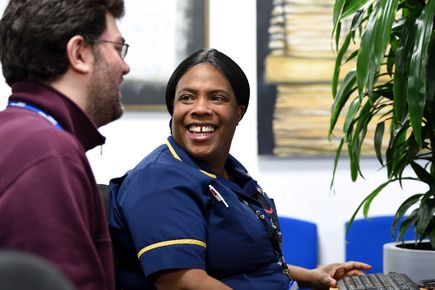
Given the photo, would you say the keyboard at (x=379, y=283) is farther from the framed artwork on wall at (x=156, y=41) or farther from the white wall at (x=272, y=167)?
the framed artwork on wall at (x=156, y=41)

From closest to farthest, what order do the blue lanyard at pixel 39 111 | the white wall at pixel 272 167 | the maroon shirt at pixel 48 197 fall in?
the maroon shirt at pixel 48 197, the blue lanyard at pixel 39 111, the white wall at pixel 272 167

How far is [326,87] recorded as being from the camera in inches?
109

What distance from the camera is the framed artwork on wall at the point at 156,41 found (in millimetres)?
2779

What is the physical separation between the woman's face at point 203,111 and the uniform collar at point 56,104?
69 centimetres

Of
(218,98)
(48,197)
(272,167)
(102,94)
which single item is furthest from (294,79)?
(48,197)

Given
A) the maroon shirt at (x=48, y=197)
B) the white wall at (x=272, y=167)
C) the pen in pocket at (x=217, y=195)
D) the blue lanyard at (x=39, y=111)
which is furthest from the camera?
the white wall at (x=272, y=167)

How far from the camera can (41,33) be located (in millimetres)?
922

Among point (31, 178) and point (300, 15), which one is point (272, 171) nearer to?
point (300, 15)

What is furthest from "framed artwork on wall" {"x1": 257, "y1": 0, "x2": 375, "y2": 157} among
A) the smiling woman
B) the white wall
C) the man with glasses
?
the man with glasses

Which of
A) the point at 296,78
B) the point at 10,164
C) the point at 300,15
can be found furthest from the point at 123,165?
the point at 10,164

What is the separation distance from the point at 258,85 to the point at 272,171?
40cm

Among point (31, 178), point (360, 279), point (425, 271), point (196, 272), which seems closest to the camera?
point (31, 178)

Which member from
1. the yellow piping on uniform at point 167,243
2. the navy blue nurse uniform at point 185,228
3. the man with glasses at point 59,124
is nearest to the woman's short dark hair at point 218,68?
the navy blue nurse uniform at point 185,228

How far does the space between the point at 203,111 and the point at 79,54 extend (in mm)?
710
